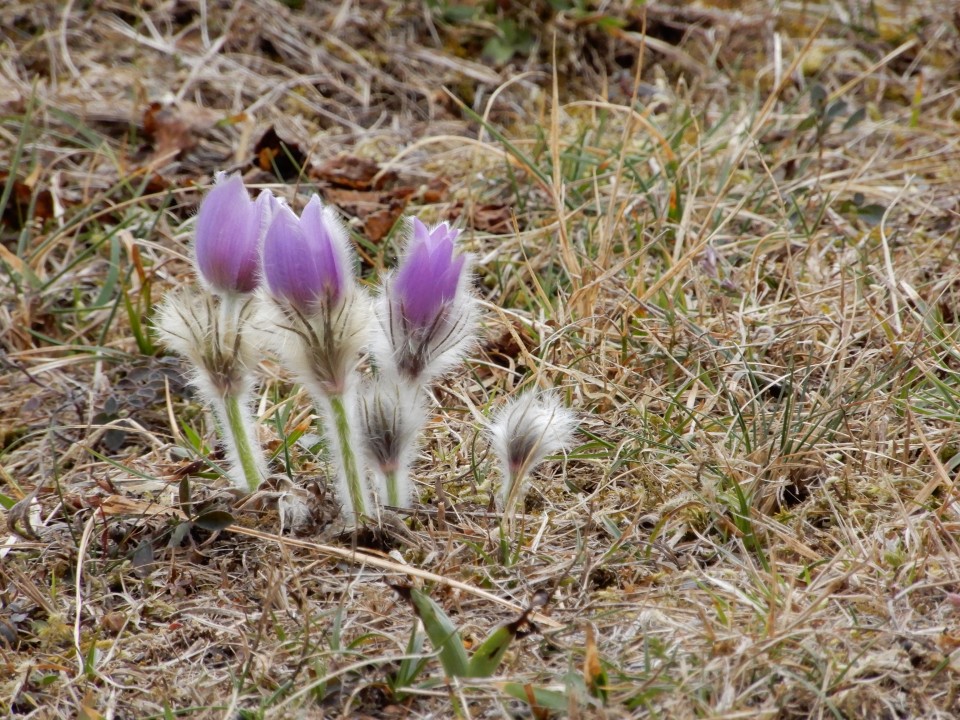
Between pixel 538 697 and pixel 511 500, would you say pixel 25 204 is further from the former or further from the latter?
pixel 538 697

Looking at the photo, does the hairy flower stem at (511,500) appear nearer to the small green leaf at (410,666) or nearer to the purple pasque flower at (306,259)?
the small green leaf at (410,666)

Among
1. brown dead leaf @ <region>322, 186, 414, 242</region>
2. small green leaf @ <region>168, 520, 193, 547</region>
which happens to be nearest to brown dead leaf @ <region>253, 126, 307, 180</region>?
brown dead leaf @ <region>322, 186, 414, 242</region>

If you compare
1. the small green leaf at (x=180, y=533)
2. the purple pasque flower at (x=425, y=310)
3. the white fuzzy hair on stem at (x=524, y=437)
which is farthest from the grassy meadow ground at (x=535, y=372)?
the purple pasque flower at (x=425, y=310)

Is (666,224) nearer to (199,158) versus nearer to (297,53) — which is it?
(199,158)

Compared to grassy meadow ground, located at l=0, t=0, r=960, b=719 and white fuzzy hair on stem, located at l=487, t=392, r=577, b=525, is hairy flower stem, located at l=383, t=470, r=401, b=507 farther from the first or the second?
white fuzzy hair on stem, located at l=487, t=392, r=577, b=525

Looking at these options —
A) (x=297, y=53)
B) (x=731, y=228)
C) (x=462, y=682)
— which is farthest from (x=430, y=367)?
(x=297, y=53)

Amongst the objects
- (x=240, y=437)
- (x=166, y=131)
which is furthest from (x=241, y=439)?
(x=166, y=131)

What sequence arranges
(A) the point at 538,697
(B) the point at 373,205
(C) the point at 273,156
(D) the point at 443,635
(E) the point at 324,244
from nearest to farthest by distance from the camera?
(A) the point at 538,697 → (D) the point at 443,635 → (E) the point at 324,244 → (B) the point at 373,205 → (C) the point at 273,156
